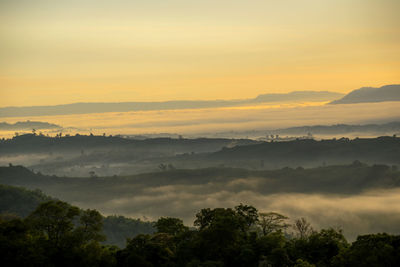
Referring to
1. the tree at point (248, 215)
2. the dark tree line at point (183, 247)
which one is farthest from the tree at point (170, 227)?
the tree at point (248, 215)

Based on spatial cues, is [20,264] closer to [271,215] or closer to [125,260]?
[125,260]

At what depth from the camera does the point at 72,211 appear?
144875 millimetres

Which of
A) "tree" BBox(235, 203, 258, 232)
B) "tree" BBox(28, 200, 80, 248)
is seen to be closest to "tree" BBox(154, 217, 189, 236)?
"tree" BBox(235, 203, 258, 232)

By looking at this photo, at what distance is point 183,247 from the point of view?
14375 centimetres

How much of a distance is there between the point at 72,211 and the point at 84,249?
10627 mm

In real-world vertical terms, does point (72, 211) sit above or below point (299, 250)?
above

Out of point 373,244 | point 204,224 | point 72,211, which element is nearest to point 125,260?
point 72,211

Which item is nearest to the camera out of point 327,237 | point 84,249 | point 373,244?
point 373,244

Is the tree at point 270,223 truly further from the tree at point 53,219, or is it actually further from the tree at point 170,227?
the tree at point 53,219

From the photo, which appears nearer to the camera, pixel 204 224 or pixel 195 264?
pixel 195 264

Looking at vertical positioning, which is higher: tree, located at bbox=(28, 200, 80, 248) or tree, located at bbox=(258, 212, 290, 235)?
tree, located at bbox=(28, 200, 80, 248)

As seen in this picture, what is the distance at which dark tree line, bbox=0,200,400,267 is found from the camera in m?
133

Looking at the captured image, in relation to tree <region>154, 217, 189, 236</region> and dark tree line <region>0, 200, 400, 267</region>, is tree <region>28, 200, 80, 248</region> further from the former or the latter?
tree <region>154, 217, 189, 236</region>

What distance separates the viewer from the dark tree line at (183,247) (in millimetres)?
132750
